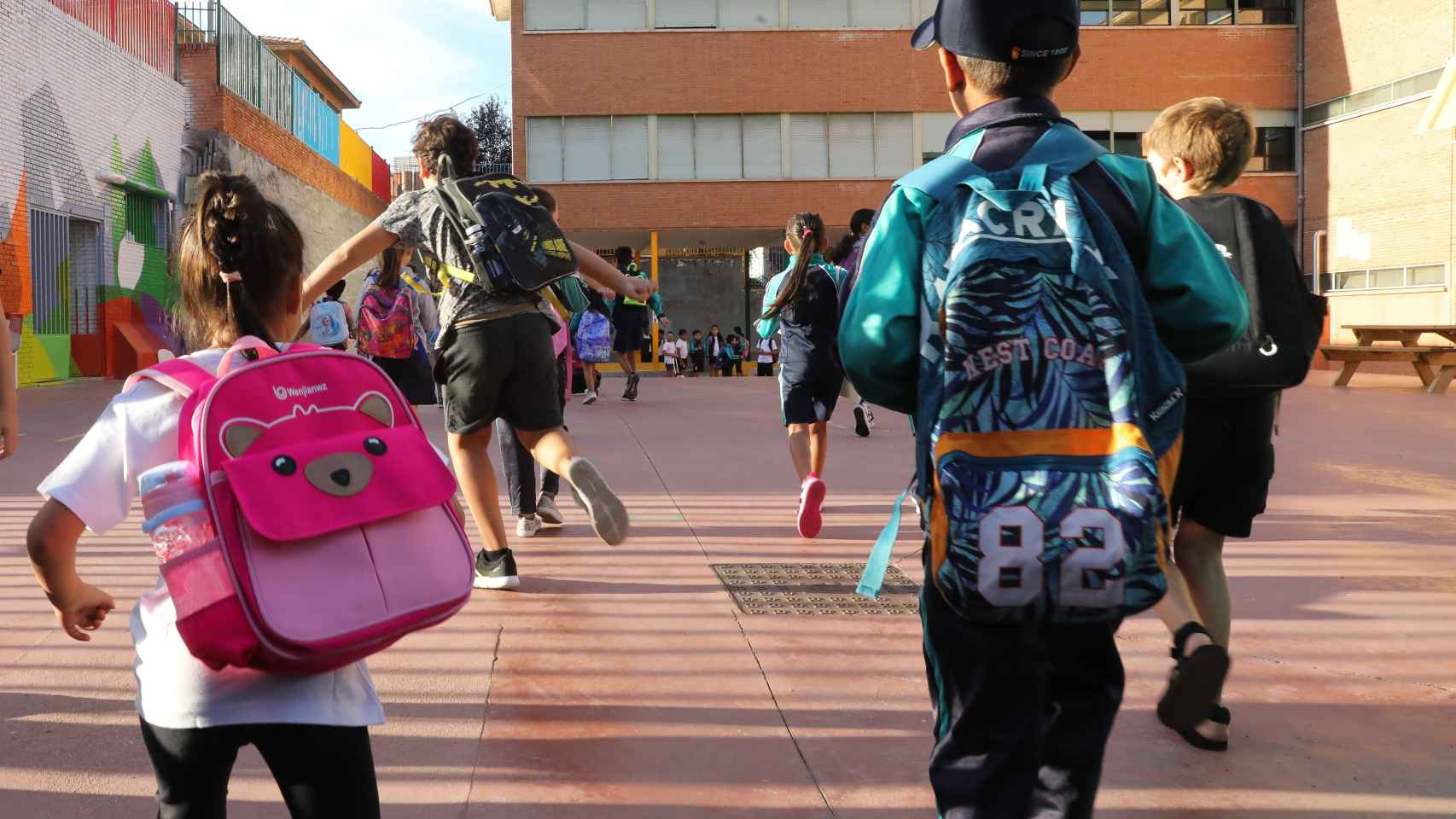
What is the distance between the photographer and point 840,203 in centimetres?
3447

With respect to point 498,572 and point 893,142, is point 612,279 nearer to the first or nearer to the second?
point 498,572

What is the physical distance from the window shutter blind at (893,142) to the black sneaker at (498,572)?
30515 mm

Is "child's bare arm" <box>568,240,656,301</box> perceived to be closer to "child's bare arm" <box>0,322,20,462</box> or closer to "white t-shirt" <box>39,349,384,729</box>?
"child's bare arm" <box>0,322,20,462</box>

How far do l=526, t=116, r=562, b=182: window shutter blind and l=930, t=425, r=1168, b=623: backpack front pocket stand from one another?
109ft

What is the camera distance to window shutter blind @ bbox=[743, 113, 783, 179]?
3450 centimetres

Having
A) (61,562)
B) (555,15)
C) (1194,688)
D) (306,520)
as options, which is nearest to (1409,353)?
(1194,688)

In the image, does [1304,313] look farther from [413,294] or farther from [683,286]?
[683,286]

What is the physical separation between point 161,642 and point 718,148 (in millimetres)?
33382

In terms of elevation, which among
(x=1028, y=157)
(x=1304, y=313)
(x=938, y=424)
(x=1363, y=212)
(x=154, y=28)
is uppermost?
(x=154, y=28)

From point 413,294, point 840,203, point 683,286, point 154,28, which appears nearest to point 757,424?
point 413,294

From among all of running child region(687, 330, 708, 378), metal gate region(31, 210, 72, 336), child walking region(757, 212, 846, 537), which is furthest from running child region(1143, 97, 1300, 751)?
running child region(687, 330, 708, 378)

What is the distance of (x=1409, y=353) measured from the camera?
18.0 m

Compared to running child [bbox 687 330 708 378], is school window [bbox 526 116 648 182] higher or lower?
higher

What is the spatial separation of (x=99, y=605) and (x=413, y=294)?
6.89 metres
